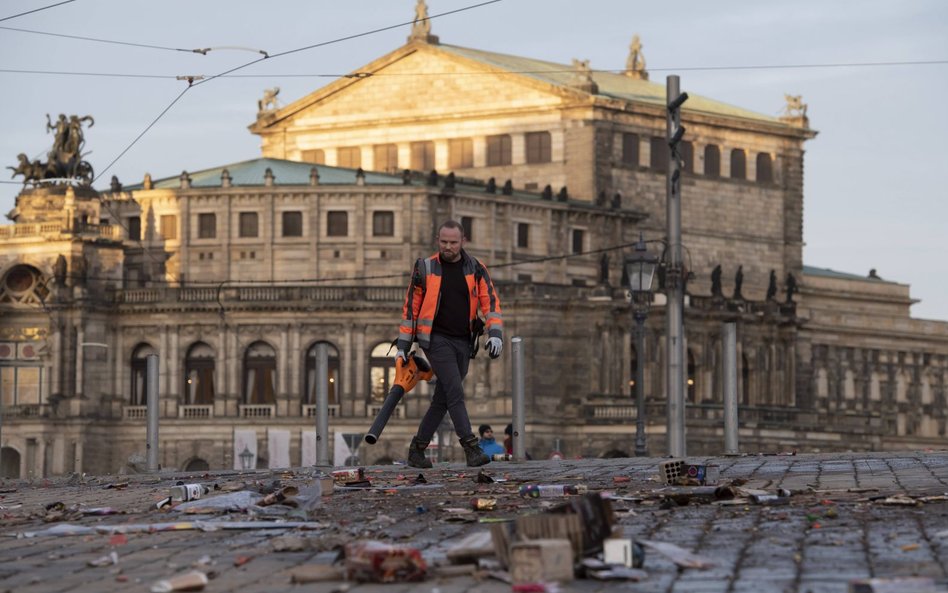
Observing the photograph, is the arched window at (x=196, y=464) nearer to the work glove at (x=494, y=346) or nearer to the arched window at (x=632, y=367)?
the arched window at (x=632, y=367)

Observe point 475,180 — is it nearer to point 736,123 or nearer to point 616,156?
point 616,156

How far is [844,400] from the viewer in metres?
132

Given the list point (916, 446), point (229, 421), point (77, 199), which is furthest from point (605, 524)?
point (916, 446)

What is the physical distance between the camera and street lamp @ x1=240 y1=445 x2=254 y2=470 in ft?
326

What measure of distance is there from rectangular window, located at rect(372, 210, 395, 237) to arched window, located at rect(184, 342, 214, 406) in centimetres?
1025

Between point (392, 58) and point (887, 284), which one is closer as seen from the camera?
point (392, 58)

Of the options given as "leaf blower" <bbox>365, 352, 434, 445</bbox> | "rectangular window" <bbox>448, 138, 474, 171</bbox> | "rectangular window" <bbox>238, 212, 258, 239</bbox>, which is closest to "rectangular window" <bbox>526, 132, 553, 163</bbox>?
"rectangular window" <bbox>448, 138, 474, 171</bbox>

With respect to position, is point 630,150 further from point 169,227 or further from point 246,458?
point 246,458

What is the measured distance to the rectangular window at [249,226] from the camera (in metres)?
114

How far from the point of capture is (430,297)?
25281 mm

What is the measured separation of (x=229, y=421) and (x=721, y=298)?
2743 centimetres

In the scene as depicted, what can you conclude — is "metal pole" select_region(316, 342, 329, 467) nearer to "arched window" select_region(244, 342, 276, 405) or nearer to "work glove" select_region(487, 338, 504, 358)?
"work glove" select_region(487, 338, 504, 358)

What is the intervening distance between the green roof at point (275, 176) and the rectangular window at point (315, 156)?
1152 centimetres

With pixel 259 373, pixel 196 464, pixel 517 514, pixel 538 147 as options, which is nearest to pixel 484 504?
pixel 517 514
